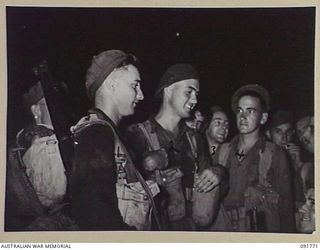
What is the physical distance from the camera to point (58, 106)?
4.98 ft

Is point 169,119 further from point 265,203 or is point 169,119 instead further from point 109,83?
point 265,203

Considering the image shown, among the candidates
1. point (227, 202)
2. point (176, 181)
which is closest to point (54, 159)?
point (176, 181)

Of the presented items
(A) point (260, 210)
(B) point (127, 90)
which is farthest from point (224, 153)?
(B) point (127, 90)

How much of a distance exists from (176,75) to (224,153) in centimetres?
23

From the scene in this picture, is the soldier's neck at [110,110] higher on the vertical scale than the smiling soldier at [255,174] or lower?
higher

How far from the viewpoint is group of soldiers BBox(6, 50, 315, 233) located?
151 cm

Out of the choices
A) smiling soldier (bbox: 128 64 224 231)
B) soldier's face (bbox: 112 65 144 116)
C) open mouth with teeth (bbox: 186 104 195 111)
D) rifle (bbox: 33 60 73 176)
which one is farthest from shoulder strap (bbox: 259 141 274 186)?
rifle (bbox: 33 60 73 176)

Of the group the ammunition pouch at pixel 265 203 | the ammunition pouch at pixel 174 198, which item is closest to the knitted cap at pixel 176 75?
the ammunition pouch at pixel 174 198

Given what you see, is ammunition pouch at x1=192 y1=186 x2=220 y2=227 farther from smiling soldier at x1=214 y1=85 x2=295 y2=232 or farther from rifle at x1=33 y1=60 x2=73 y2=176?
rifle at x1=33 y1=60 x2=73 y2=176

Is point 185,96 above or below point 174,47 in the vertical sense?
below

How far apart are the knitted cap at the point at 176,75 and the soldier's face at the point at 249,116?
135mm

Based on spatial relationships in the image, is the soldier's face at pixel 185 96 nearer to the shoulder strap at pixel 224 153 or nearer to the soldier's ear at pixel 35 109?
the shoulder strap at pixel 224 153

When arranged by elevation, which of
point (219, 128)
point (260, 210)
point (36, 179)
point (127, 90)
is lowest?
point (260, 210)

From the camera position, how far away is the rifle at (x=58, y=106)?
1517 millimetres
